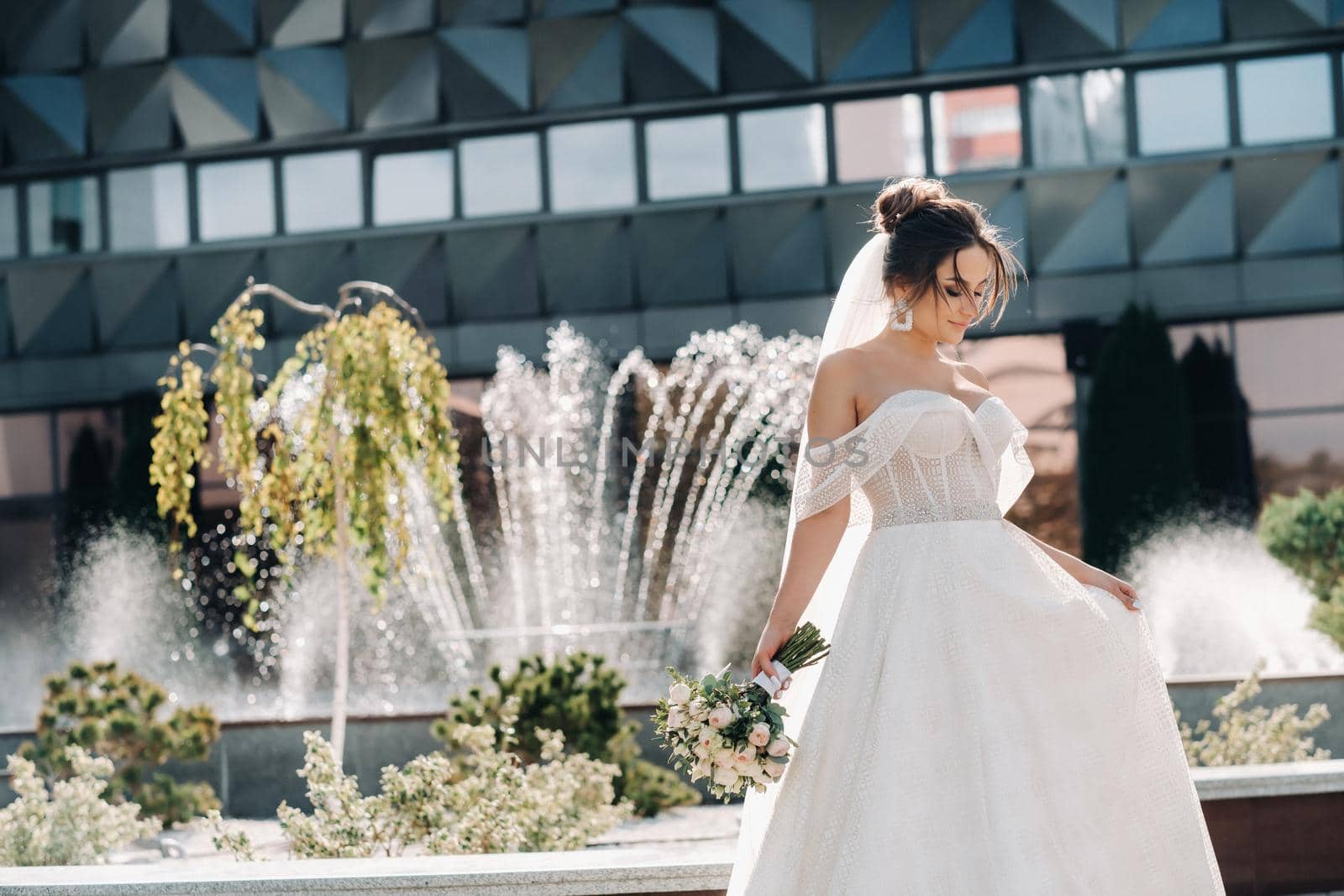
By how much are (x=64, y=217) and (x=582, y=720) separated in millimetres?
12932

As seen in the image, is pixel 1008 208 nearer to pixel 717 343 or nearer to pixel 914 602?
pixel 717 343

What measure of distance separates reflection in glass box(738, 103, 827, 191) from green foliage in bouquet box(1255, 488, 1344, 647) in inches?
291

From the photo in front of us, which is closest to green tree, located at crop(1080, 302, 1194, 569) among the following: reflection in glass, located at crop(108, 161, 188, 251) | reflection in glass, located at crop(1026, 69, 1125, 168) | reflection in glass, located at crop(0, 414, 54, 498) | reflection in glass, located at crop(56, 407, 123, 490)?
reflection in glass, located at crop(1026, 69, 1125, 168)

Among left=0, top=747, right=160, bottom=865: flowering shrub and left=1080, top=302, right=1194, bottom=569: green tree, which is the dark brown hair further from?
left=1080, top=302, right=1194, bottom=569: green tree

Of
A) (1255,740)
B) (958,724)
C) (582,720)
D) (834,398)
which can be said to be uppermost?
(834,398)

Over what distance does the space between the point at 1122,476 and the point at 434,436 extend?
9832 mm

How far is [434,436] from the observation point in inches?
274

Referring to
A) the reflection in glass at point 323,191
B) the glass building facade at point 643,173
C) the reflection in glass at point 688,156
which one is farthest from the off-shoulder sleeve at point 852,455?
the reflection in glass at point 323,191

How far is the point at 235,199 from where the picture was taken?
17.1 meters

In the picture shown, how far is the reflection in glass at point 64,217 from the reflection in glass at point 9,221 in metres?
0.20

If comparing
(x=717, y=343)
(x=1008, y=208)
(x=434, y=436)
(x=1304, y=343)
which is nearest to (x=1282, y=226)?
(x=1304, y=343)

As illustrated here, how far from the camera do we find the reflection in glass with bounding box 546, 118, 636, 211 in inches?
→ 642

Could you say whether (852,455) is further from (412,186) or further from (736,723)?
(412,186)

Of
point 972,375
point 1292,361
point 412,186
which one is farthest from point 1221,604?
point 972,375
